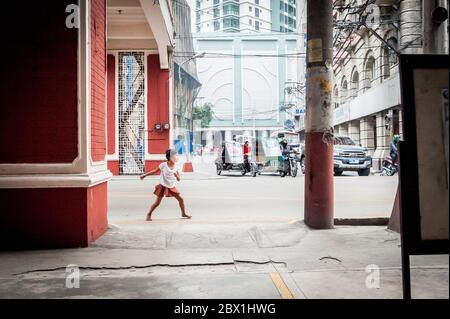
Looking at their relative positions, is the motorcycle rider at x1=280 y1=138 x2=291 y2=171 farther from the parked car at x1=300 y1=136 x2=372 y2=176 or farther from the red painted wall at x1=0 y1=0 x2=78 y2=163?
the red painted wall at x1=0 y1=0 x2=78 y2=163

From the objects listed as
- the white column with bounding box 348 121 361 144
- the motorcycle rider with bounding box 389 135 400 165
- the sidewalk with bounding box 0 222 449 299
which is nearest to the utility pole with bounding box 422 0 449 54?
the sidewalk with bounding box 0 222 449 299

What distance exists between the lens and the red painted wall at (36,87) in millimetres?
5941

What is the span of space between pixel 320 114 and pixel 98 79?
3429 millimetres

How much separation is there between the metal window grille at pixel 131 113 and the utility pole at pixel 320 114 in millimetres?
14584

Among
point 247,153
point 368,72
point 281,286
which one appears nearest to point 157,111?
point 247,153

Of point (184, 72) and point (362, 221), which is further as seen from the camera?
point (184, 72)

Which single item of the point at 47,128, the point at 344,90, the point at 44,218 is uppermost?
the point at 344,90

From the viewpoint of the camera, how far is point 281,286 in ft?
14.0

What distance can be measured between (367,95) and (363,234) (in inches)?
812

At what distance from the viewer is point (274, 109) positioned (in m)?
78.9

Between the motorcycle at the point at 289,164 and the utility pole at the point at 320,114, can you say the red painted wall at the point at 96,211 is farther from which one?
the motorcycle at the point at 289,164

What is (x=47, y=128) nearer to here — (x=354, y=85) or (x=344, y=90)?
(x=354, y=85)

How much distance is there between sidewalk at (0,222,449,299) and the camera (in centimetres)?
412

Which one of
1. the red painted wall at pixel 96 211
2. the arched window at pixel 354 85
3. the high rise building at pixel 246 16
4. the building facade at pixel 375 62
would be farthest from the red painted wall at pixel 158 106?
the high rise building at pixel 246 16
